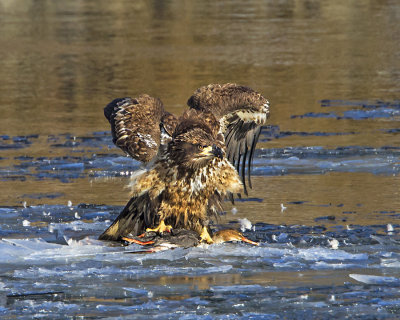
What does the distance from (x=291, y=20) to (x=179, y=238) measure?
19.1 meters

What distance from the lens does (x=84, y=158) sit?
1127 centimetres

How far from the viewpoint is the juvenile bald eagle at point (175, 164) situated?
25.2ft

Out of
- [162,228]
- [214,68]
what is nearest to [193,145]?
[162,228]

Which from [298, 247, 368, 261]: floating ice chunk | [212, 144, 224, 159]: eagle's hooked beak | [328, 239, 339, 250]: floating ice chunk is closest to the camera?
[298, 247, 368, 261]: floating ice chunk

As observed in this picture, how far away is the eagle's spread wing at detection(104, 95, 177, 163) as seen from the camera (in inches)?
318

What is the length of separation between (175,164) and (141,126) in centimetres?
64

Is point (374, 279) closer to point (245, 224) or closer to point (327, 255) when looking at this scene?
point (327, 255)

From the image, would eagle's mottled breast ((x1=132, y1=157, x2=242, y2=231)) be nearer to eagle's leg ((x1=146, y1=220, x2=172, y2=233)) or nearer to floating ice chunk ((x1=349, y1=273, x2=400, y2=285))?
eagle's leg ((x1=146, y1=220, x2=172, y2=233))

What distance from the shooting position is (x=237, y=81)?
54.8 ft

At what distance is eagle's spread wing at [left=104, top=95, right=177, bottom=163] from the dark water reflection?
1.03 meters

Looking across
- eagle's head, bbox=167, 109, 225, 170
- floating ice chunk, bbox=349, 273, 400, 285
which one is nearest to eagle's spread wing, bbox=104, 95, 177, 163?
eagle's head, bbox=167, 109, 225, 170

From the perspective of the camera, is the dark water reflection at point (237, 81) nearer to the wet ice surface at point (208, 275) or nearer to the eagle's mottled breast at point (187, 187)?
the wet ice surface at point (208, 275)

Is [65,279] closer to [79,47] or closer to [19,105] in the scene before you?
[19,105]

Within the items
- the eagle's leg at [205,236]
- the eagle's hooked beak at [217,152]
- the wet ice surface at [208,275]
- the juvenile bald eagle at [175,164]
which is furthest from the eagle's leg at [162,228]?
the eagle's hooked beak at [217,152]
